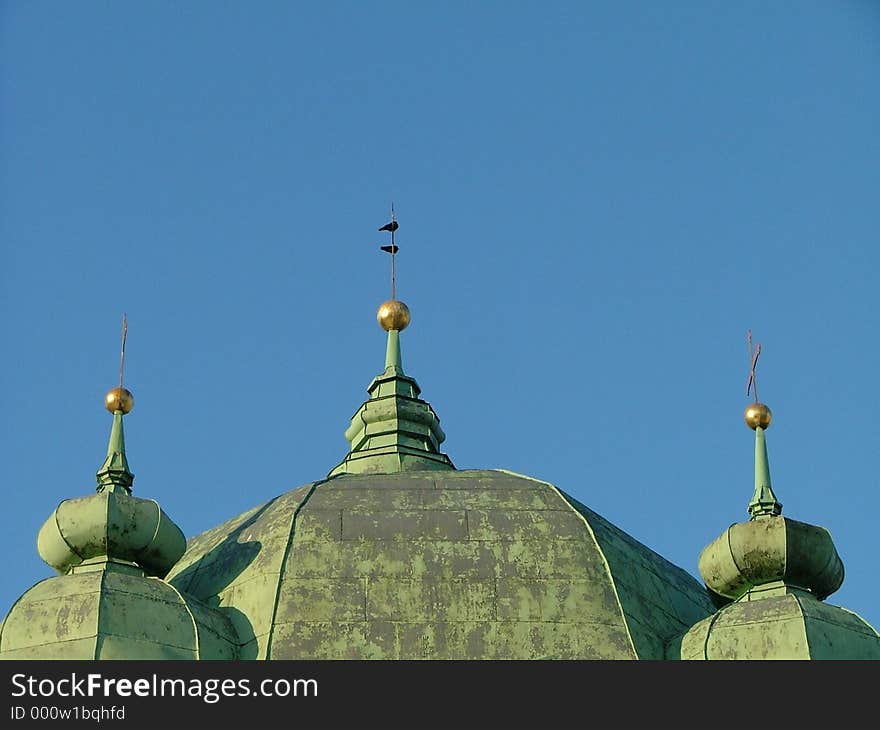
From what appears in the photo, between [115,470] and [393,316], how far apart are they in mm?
9597

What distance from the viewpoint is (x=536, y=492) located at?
185 feet

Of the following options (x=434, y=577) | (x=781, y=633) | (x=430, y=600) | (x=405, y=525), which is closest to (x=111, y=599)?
(x=430, y=600)

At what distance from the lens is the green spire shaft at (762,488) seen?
56.3 m

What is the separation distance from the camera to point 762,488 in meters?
56.8

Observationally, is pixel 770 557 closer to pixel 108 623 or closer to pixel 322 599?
pixel 322 599

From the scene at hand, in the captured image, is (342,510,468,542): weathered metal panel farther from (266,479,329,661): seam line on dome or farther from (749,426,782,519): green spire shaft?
(749,426,782,519): green spire shaft

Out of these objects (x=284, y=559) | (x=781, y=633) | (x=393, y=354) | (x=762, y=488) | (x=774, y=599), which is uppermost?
(x=393, y=354)

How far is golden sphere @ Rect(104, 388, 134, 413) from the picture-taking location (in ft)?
188

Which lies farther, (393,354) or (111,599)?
(393,354)
